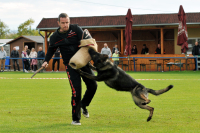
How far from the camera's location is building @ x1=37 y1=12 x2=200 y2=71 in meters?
23.3

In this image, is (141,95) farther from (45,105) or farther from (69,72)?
(45,105)

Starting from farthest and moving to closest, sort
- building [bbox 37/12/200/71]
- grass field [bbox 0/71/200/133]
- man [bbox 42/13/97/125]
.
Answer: building [bbox 37/12/200/71]
man [bbox 42/13/97/125]
grass field [bbox 0/71/200/133]

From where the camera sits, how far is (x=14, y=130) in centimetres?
498

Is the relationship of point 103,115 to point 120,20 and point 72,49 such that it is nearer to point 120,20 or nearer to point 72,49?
point 72,49

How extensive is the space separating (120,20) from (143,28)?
6.35 ft

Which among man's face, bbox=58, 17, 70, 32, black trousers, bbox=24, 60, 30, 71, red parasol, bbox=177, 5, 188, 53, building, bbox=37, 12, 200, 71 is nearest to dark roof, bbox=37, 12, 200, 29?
building, bbox=37, 12, 200, 71

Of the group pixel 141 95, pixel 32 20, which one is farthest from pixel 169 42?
pixel 32 20

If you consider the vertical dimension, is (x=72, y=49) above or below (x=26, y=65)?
above

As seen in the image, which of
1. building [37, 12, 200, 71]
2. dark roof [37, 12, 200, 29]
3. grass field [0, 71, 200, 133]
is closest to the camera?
grass field [0, 71, 200, 133]

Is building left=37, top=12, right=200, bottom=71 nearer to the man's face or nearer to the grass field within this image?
the grass field

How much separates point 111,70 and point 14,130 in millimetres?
1862

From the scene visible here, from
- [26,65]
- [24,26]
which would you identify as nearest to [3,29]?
[24,26]

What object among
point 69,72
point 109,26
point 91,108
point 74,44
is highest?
point 109,26

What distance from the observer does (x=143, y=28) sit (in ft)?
80.1
